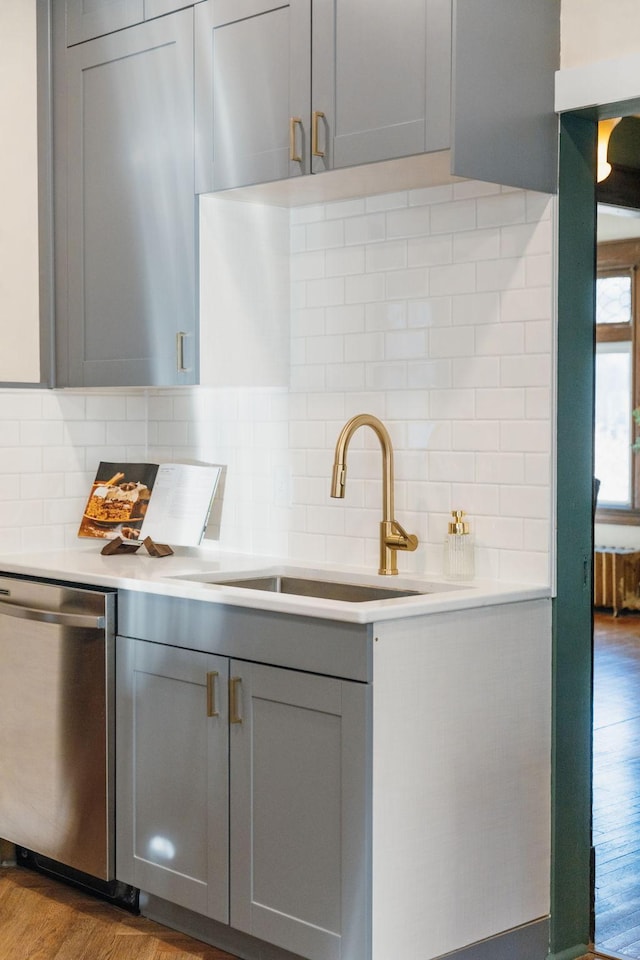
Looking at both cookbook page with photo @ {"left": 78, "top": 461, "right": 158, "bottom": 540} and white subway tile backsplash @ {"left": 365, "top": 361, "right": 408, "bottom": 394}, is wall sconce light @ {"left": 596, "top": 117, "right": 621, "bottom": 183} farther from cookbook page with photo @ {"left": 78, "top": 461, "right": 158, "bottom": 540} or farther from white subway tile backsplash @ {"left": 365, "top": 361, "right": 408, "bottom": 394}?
cookbook page with photo @ {"left": 78, "top": 461, "right": 158, "bottom": 540}

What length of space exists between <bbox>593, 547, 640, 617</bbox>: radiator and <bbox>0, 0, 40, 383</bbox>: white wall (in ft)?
18.1

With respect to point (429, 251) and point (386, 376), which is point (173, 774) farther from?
point (429, 251)

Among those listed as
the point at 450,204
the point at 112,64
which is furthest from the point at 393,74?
the point at 112,64

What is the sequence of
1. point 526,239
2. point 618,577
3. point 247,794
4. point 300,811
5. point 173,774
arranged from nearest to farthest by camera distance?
point 300,811, point 247,794, point 526,239, point 173,774, point 618,577

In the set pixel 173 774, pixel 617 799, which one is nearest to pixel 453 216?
pixel 173 774

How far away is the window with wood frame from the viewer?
887 cm

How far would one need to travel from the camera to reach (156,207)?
139 inches

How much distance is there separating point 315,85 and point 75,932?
231cm

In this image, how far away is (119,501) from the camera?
13.5 ft

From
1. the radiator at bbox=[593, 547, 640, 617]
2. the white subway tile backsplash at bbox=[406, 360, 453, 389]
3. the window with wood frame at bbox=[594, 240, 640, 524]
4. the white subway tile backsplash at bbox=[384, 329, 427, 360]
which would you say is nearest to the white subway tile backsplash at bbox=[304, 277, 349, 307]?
the white subway tile backsplash at bbox=[384, 329, 427, 360]

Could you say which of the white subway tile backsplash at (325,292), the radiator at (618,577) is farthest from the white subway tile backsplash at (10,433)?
the radiator at (618,577)

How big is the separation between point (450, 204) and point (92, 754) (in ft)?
5.87

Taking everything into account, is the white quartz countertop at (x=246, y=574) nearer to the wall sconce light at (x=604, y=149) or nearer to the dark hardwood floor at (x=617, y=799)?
the dark hardwood floor at (x=617, y=799)

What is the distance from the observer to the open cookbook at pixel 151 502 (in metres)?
3.92
